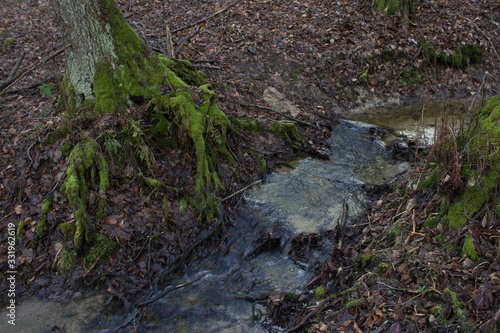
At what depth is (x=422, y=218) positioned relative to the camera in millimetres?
3842

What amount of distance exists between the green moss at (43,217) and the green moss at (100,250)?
0.82m

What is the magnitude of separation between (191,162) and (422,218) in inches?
148

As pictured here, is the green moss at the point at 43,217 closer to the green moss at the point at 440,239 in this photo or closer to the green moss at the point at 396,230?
the green moss at the point at 396,230

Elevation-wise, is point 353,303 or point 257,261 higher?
point 353,303

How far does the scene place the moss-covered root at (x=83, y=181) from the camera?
4703 mm

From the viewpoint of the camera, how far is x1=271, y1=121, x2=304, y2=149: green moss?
7.66 metres

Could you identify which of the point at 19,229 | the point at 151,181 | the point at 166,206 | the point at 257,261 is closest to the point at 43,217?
the point at 19,229

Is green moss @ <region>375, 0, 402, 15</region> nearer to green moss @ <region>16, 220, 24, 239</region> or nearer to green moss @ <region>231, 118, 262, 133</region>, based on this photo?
green moss @ <region>231, 118, 262, 133</region>

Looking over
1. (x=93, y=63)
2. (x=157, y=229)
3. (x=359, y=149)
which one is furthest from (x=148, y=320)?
(x=359, y=149)

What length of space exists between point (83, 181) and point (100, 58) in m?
2.05

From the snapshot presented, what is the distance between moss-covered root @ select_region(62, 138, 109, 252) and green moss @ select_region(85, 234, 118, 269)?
5.0 inches

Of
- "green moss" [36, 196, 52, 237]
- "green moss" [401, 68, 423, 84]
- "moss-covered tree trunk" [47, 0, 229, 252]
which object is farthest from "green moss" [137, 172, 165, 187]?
"green moss" [401, 68, 423, 84]

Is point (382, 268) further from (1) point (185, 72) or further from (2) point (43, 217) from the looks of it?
(1) point (185, 72)

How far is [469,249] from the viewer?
2957mm
